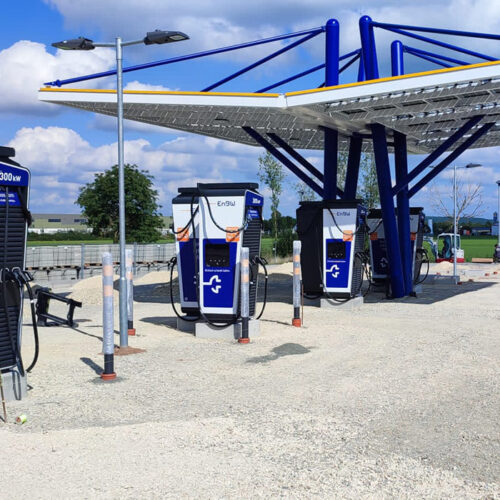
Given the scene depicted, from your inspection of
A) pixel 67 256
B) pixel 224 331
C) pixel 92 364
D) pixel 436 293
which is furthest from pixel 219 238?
pixel 67 256

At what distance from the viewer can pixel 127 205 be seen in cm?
5675

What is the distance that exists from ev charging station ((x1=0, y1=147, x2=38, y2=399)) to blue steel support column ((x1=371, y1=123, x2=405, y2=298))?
13553mm

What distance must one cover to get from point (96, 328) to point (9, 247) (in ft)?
21.3

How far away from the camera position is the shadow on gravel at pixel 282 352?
32.0 feet

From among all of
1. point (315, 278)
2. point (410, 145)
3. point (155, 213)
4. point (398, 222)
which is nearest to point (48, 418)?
point (315, 278)

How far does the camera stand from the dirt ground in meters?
4.99

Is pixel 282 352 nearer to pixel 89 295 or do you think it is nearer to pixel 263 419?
pixel 263 419

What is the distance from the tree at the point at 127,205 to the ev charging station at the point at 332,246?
40.6m

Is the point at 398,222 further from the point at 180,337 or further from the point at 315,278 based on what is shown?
the point at 180,337

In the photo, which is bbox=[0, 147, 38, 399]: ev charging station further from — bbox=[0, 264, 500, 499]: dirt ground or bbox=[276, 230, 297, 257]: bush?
bbox=[276, 230, 297, 257]: bush

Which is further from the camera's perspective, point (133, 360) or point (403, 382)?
point (133, 360)

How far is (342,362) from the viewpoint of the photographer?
377 inches

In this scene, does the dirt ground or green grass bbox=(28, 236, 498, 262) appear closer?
the dirt ground

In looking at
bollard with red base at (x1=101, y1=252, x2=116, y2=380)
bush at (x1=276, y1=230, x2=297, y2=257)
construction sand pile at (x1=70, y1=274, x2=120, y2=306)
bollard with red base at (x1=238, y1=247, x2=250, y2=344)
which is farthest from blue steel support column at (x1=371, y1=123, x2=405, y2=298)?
bush at (x1=276, y1=230, x2=297, y2=257)
